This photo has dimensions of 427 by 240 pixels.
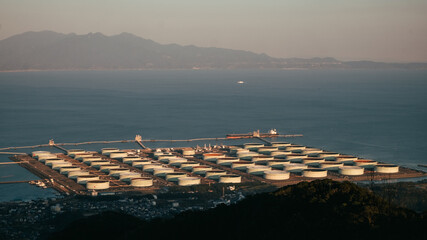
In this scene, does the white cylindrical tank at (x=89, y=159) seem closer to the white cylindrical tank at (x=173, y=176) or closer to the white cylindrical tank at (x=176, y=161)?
the white cylindrical tank at (x=176, y=161)

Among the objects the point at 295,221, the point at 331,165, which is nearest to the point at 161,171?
the point at 331,165

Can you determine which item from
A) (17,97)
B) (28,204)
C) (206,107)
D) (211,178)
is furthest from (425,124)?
(17,97)

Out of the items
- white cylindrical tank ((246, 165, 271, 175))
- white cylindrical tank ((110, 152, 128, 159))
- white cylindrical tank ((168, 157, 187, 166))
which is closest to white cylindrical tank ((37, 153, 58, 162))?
white cylindrical tank ((110, 152, 128, 159))

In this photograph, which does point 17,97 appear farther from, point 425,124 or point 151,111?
point 425,124

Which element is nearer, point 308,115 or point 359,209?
point 359,209

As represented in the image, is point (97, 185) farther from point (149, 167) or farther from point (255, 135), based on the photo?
point (255, 135)
